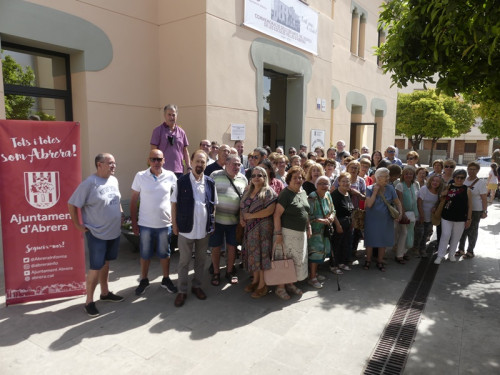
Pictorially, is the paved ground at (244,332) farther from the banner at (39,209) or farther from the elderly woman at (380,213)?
the elderly woman at (380,213)

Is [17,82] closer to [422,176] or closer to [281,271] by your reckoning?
[281,271]

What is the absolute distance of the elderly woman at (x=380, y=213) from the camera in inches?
219

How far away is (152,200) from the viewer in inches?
175

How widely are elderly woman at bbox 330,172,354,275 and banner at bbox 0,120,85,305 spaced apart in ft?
11.6

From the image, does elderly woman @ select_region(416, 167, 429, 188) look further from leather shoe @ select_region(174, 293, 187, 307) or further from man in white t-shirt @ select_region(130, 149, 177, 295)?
leather shoe @ select_region(174, 293, 187, 307)

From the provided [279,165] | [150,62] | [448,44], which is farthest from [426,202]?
[150,62]

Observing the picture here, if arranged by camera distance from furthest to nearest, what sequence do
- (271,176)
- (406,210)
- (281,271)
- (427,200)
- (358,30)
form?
(358,30), (427,200), (406,210), (271,176), (281,271)

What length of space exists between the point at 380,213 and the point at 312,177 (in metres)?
1.26

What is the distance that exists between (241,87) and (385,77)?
12.2m

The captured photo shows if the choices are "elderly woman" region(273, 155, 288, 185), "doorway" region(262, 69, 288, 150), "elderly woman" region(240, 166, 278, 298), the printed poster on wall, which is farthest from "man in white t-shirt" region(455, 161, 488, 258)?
"doorway" region(262, 69, 288, 150)

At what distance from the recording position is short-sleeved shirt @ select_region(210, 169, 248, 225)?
4836mm

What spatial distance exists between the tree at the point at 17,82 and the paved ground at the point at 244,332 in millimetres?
3492

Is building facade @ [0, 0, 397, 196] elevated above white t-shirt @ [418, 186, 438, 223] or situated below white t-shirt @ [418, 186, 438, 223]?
above

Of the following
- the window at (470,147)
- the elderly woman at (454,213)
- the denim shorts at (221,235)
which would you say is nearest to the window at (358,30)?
the elderly woman at (454,213)
